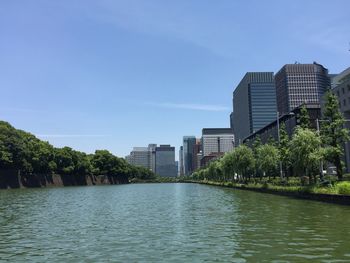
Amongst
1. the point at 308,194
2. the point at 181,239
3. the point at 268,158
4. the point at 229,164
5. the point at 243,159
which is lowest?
the point at 181,239

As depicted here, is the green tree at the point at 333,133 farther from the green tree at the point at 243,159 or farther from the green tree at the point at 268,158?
the green tree at the point at 243,159

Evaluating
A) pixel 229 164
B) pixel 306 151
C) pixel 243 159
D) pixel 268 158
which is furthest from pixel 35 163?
pixel 306 151

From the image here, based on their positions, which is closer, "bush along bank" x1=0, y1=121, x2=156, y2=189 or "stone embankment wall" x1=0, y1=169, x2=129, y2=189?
"bush along bank" x1=0, y1=121, x2=156, y2=189

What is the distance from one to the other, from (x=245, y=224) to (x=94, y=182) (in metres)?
164

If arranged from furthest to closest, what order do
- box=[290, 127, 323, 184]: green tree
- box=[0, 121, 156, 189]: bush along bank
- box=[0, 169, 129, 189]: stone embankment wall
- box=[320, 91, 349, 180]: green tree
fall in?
box=[0, 169, 129, 189]: stone embankment wall
box=[0, 121, 156, 189]: bush along bank
box=[320, 91, 349, 180]: green tree
box=[290, 127, 323, 184]: green tree

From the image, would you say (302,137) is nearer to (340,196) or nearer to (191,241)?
(340,196)

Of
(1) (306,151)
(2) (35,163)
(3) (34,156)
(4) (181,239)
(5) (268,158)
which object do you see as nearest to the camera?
(4) (181,239)

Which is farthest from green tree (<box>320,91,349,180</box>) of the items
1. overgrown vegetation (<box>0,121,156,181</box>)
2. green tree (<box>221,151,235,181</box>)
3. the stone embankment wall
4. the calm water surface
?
the stone embankment wall

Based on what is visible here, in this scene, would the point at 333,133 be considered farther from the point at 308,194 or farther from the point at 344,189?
the point at 344,189

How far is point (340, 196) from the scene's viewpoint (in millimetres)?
40344

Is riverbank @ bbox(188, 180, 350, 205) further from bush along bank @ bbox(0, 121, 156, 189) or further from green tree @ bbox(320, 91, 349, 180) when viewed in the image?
bush along bank @ bbox(0, 121, 156, 189)

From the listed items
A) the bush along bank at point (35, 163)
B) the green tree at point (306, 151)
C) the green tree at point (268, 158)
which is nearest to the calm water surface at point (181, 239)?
the green tree at point (306, 151)

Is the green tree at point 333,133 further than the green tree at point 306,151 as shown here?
Yes

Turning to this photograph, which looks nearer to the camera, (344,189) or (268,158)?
(344,189)
